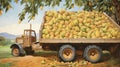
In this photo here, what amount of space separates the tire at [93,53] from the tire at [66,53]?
637 mm

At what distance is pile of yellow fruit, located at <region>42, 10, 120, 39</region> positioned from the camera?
14531 mm

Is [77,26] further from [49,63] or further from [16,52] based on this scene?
[16,52]

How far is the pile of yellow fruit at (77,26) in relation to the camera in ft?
47.7

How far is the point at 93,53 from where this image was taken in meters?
14.6

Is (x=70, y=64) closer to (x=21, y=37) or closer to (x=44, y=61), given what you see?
(x=44, y=61)

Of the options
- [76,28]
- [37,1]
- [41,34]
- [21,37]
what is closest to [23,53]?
[21,37]

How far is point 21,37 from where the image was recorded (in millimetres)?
16734

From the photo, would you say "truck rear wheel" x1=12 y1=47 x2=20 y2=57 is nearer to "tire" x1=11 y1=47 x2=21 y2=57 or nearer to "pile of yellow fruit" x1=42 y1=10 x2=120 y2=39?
"tire" x1=11 y1=47 x2=21 y2=57

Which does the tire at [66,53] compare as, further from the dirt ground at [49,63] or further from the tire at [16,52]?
the tire at [16,52]

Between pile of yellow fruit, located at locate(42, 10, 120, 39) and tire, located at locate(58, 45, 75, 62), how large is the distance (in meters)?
0.53

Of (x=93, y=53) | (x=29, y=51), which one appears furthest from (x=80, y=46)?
(x=29, y=51)

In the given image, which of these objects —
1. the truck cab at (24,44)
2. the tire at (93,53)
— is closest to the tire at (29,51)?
the truck cab at (24,44)

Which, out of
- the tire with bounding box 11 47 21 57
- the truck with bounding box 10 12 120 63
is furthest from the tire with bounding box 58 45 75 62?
the tire with bounding box 11 47 21 57

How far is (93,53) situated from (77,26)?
1.66 m
